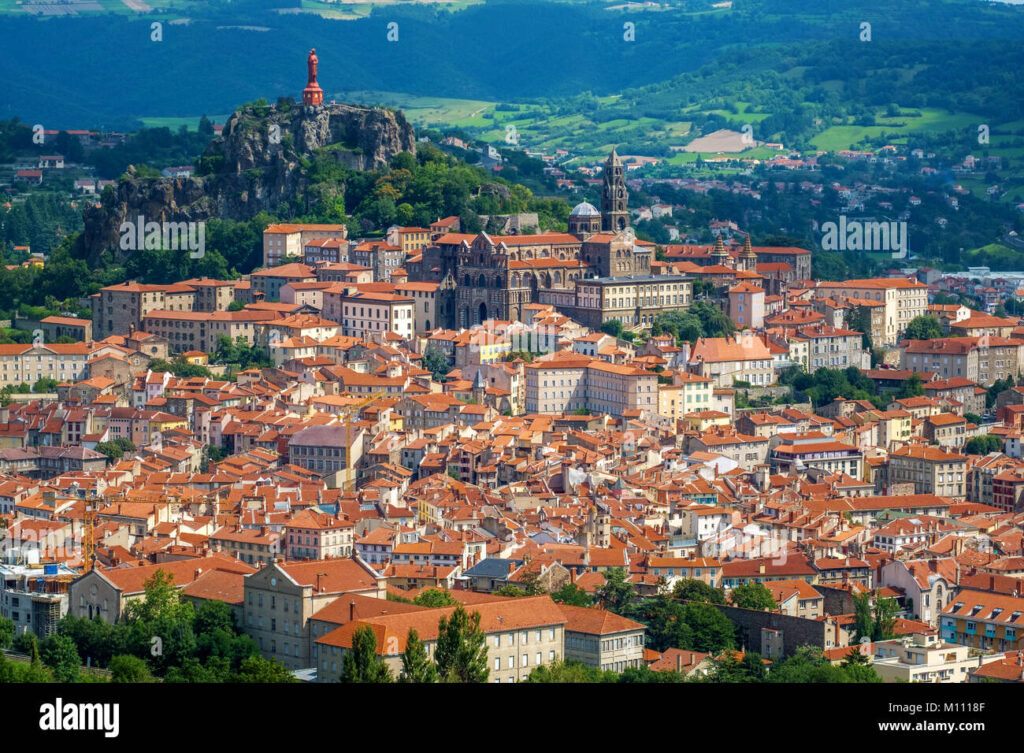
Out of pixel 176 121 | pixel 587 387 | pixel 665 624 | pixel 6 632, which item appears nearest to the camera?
pixel 6 632

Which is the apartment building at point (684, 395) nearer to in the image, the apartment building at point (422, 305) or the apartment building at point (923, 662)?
the apartment building at point (422, 305)

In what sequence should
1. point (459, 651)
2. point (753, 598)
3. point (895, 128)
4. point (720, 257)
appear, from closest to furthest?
point (459, 651)
point (753, 598)
point (720, 257)
point (895, 128)

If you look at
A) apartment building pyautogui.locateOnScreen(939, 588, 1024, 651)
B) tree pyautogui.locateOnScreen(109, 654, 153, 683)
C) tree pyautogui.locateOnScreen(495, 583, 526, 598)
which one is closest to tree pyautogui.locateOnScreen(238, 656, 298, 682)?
tree pyautogui.locateOnScreen(109, 654, 153, 683)

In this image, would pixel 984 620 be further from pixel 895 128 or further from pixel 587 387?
pixel 895 128

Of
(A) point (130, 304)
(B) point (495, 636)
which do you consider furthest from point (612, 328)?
(B) point (495, 636)

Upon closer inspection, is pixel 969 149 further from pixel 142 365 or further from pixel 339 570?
pixel 339 570

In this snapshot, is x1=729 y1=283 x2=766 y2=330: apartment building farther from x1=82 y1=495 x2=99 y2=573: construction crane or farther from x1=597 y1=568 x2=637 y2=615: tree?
x1=597 y1=568 x2=637 y2=615: tree

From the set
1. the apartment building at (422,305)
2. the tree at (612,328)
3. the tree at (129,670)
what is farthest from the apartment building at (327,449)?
the tree at (129,670)
